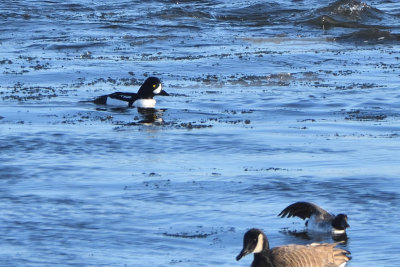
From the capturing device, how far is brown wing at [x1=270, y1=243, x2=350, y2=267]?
7.47m

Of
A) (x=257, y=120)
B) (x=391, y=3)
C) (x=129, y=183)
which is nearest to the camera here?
(x=129, y=183)

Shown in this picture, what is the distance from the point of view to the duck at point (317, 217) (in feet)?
Answer: 28.4

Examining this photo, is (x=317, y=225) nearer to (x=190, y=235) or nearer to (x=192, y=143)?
(x=190, y=235)

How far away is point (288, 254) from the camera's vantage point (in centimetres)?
753

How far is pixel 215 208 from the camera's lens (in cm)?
964

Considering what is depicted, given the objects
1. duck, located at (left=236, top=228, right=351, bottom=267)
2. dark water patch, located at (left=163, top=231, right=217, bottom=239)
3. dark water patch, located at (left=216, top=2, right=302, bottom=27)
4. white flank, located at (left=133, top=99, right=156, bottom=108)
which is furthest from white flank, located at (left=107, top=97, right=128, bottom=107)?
dark water patch, located at (left=216, top=2, right=302, bottom=27)

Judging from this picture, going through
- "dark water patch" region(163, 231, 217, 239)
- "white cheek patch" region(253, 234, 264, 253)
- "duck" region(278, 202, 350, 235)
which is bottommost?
"dark water patch" region(163, 231, 217, 239)

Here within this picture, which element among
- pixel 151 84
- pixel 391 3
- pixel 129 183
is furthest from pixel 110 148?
pixel 391 3

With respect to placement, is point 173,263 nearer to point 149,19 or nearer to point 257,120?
point 257,120

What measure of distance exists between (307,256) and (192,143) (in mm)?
5424

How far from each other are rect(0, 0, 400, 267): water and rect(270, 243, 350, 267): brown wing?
449 millimetres

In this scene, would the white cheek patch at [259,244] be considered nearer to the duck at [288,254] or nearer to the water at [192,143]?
the duck at [288,254]

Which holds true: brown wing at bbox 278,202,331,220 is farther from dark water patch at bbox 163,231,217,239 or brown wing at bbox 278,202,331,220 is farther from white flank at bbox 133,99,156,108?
white flank at bbox 133,99,156,108

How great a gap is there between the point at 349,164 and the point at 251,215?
2.48 metres
